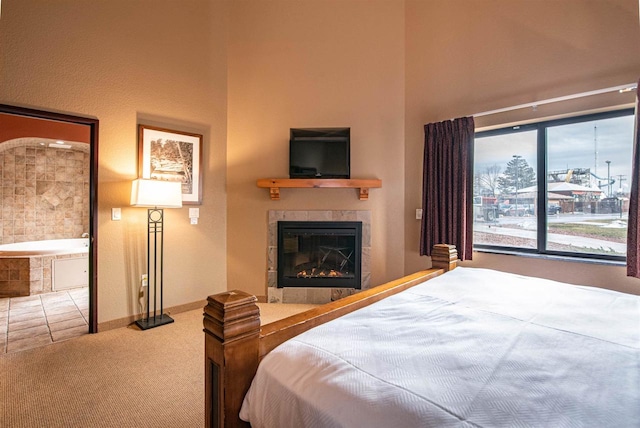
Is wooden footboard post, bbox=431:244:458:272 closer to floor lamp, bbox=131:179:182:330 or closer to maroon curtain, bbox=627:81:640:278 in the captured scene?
maroon curtain, bbox=627:81:640:278

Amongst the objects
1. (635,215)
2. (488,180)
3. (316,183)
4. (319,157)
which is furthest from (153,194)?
(635,215)

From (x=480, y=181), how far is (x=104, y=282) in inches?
162

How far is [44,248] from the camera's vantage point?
4.80 metres

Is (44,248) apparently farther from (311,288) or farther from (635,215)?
(635,215)

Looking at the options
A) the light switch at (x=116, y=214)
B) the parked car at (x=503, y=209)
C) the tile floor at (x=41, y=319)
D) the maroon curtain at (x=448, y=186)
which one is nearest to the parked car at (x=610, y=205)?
the parked car at (x=503, y=209)

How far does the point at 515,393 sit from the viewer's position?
79 centimetres

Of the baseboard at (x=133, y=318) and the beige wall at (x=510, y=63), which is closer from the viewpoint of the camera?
the beige wall at (x=510, y=63)

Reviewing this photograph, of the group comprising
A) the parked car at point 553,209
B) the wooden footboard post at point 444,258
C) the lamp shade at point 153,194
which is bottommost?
the wooden footboard post at point 444,258

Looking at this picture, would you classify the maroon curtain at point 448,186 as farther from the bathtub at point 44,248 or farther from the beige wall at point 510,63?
the bathtub at point 44,248

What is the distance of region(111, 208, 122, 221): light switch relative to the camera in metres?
3.10

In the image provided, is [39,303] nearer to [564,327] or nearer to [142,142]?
[142,142]

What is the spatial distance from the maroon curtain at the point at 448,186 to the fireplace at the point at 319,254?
0.84 meters

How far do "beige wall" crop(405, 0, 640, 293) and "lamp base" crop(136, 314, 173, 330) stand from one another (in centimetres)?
282

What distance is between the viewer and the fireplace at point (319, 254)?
384cm
